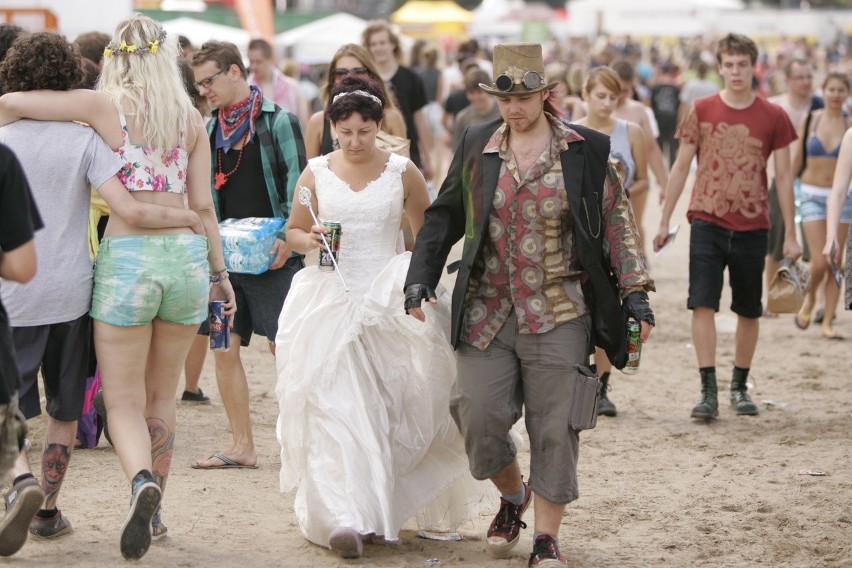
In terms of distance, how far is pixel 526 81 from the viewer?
4996mm

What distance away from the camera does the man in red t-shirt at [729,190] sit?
25.4 feet

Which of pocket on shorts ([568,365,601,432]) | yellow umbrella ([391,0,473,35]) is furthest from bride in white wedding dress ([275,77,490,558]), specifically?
yellow umbrella ([391,0,473,35])

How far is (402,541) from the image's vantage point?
5.58m

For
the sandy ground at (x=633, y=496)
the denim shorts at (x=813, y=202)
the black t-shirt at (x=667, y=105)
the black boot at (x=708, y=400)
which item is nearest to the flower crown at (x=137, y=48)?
the sandy ground at (x=633, y=496)

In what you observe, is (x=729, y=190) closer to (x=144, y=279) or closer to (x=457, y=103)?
(x=144, y=279)

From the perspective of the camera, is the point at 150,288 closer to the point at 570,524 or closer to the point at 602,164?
the point at 602,164

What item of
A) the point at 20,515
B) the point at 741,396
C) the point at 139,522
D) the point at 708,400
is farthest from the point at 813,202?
the point at 20,515

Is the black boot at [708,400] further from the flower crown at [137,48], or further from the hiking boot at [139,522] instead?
the flower crown at [137,48]

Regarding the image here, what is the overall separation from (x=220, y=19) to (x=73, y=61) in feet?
97.5

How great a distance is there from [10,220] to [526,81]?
6.62ft

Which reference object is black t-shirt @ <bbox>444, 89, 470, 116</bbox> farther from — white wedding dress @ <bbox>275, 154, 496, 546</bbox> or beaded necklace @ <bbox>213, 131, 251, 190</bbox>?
white wedding dress @ <bbox>275, 154, 496, 546</bbox>

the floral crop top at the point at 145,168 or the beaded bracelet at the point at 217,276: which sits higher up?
the floral crop top at the point at 145,168

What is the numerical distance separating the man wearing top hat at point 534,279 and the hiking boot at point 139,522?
1.19 meters

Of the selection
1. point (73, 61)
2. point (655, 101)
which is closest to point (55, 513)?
point (73, 61)
